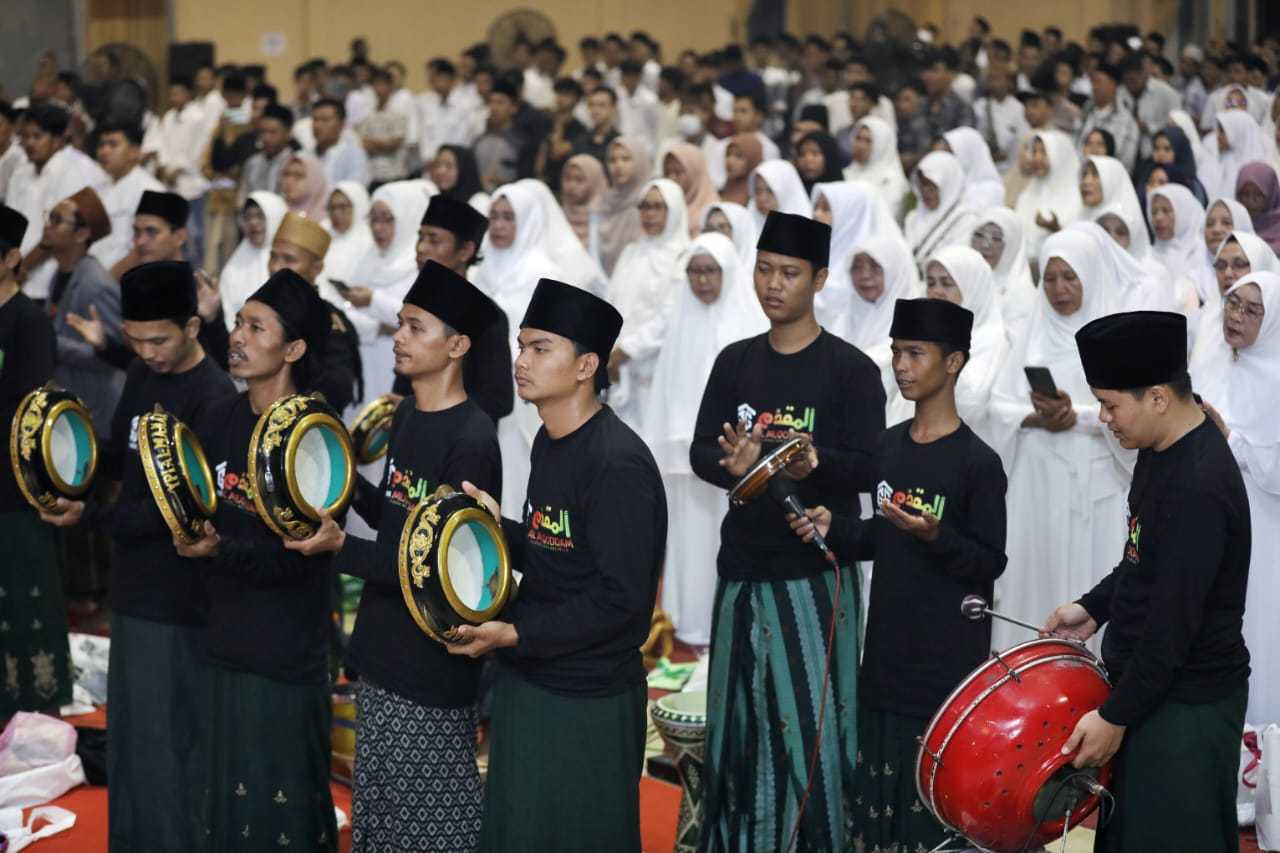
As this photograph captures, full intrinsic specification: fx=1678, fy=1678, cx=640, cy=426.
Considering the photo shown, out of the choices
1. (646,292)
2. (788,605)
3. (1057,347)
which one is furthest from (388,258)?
(788,605)

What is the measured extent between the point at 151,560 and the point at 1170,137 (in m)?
7.83

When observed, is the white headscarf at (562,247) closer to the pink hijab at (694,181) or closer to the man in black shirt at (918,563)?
the pink hijab at (694,181)

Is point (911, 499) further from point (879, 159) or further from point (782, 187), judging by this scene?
point (879, 159)

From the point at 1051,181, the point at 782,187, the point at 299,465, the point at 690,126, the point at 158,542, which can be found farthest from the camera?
the point at 690,126

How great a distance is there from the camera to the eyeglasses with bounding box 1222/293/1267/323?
584 cm

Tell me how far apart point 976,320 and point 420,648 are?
11.4 feet

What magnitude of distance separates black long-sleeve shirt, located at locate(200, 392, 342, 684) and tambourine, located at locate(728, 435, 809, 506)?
1.16m

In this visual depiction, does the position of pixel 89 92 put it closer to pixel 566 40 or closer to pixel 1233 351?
pixel 566 40

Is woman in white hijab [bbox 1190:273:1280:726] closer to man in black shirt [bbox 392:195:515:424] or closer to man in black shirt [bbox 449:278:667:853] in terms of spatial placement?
man in black shirt [bbox 392:195:515:424]

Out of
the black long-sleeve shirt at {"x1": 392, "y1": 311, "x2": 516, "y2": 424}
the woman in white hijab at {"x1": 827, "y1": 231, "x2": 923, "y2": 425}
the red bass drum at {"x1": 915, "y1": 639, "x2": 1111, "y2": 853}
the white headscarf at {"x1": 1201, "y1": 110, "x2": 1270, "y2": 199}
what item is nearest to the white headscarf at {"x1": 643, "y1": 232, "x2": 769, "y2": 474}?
the woman in white hijab at {"x1": 827, "y1": 231, "x2": 923, "y2": 425}

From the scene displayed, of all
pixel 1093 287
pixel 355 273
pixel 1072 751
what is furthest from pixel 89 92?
pixel 1072 751

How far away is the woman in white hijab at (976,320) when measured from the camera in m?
6.68

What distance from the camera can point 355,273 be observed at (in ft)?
30.8

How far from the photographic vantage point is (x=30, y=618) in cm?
625
